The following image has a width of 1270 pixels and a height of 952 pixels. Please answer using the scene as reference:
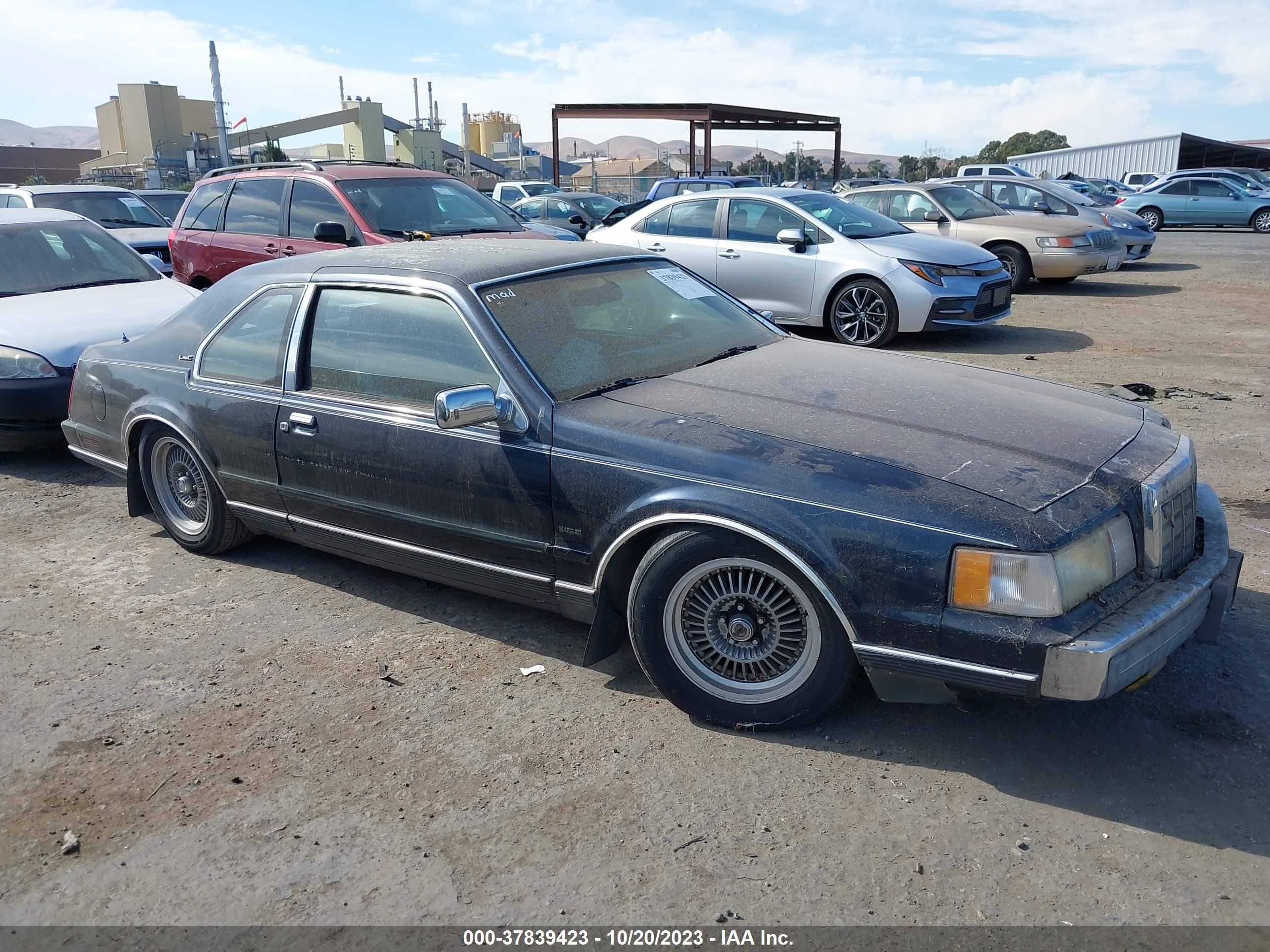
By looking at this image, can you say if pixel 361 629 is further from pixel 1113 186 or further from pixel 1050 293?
pixel 1113 186

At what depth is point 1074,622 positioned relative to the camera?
9.22ft

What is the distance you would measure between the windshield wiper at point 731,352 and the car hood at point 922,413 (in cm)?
4

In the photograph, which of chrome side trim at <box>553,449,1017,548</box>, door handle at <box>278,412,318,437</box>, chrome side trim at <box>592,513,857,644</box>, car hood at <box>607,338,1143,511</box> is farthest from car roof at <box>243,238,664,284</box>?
chrome side trim at <box>592,513,857,644</box>

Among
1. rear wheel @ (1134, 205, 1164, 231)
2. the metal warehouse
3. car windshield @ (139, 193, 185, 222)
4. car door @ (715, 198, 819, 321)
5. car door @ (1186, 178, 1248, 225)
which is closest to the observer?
car door @ (715, 198, 819, 321)

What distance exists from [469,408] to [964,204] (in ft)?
38.3

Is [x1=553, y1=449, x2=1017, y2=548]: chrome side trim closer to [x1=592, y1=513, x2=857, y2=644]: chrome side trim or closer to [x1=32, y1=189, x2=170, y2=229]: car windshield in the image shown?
[x1=592, y1=513, x2=857, y2=644]: chrome side trim

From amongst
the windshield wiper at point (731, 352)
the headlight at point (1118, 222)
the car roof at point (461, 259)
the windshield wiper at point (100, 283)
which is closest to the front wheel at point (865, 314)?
the car roof at point (461, 259)

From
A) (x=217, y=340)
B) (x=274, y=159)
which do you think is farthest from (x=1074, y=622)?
(x=274, y=159)

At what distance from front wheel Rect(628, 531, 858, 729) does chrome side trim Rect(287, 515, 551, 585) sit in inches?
18.6

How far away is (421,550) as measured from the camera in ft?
13.1

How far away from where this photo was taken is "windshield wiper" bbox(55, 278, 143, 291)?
24.9ft

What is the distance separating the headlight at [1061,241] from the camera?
1323 cm

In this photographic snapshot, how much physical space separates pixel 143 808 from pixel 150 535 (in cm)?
273

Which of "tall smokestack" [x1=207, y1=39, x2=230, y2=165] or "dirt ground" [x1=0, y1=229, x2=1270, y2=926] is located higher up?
"tall smokestack" [x1=207, y1=39, x2=230, y2=165]
